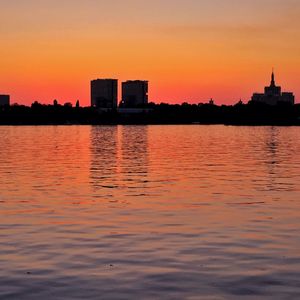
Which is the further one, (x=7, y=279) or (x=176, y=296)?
(x=7, y=279)

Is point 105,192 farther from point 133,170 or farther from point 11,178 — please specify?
point 133,170

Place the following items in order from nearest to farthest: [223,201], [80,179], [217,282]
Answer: [217,282] → [223,201] → [80,179]

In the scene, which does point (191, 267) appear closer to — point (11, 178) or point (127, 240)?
point (127, 240)

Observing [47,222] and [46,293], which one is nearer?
[46,293]

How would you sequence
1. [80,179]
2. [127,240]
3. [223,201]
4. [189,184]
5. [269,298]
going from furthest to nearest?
[80,179], [189,184], [223,201], [127,240], [269,298]

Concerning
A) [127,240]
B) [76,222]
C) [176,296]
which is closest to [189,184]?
[76,222]

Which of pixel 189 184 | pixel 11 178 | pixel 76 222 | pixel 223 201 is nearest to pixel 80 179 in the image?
pixel 11 178

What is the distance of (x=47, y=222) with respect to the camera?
28109 millimetres

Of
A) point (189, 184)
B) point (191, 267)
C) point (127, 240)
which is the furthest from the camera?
point (189, 184)

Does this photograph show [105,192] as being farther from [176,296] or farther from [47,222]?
[176,296]

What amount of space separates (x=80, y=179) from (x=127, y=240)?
89.9ft

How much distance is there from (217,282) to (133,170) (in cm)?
4255

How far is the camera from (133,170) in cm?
6025

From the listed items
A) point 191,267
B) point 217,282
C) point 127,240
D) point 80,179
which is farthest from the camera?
point 80,179
